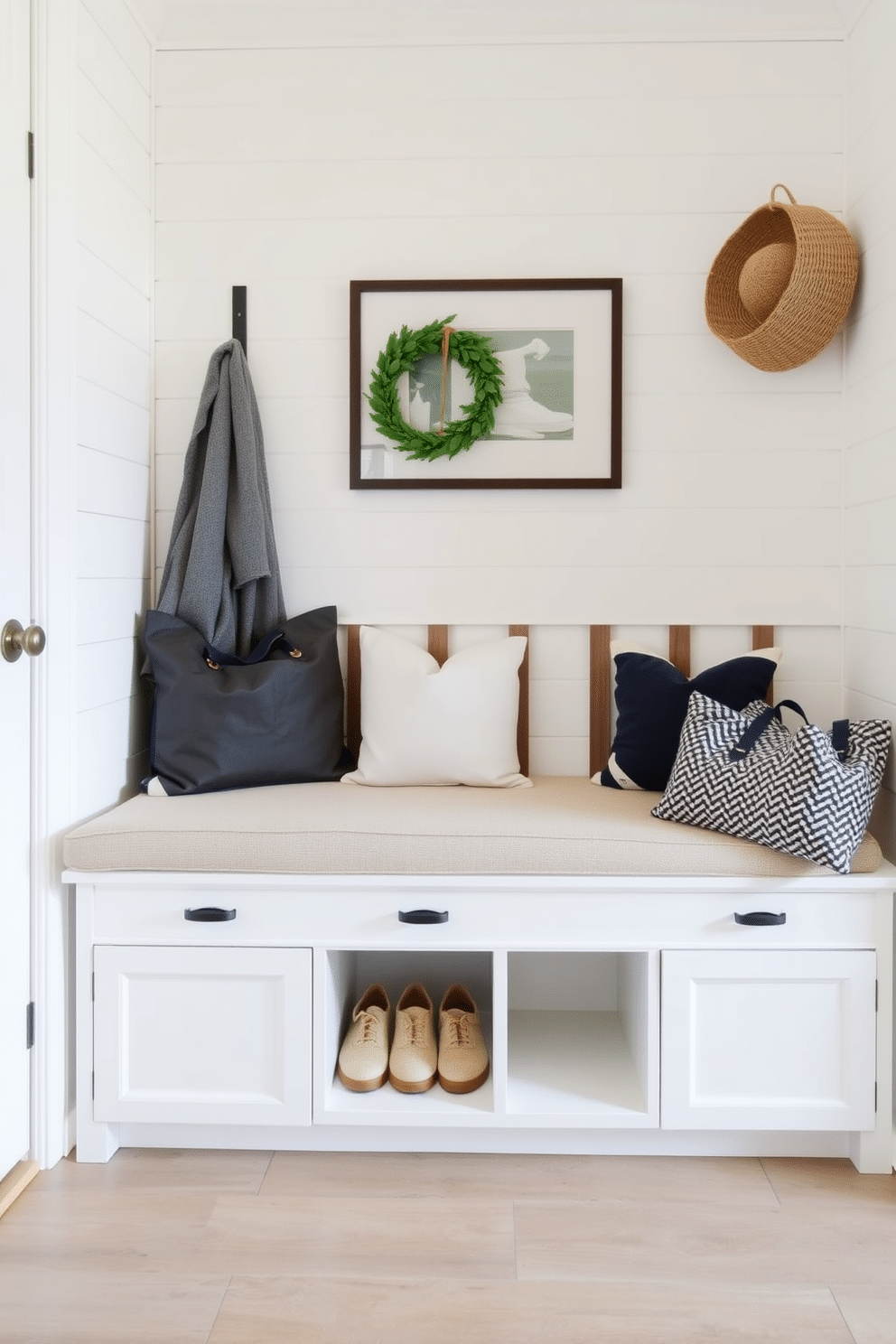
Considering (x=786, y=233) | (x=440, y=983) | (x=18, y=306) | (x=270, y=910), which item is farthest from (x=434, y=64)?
(x=440, y=983)

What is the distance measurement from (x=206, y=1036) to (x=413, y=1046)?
41cm

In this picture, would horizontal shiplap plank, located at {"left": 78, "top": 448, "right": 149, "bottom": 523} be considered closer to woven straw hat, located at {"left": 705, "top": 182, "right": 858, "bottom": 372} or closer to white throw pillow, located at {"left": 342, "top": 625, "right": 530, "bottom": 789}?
white throw pillow, located at {"left": 342, "top": 625, "right": 530, "bottom": 789}

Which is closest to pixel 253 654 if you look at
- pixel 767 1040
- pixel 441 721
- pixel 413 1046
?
pixel 441 721

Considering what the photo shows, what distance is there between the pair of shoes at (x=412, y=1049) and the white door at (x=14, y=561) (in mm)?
606

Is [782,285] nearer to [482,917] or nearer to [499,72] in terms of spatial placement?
[499,72]

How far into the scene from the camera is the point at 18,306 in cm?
190

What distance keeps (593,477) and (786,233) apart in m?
0.67

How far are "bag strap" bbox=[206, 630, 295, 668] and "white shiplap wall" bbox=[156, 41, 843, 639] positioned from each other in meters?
0.22

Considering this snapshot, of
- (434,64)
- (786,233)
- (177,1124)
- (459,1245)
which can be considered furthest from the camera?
(434,64)

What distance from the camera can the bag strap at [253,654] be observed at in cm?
237

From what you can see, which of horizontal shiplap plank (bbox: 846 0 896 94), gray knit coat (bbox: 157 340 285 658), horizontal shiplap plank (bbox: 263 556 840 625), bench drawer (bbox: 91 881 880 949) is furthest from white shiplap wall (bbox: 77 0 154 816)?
horizontal shiplap plank (bbox: 846 0 896 94)

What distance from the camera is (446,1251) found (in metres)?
1.73

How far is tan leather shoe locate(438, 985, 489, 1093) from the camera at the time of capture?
205 cm

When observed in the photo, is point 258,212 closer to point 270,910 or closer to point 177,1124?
point 270,910
